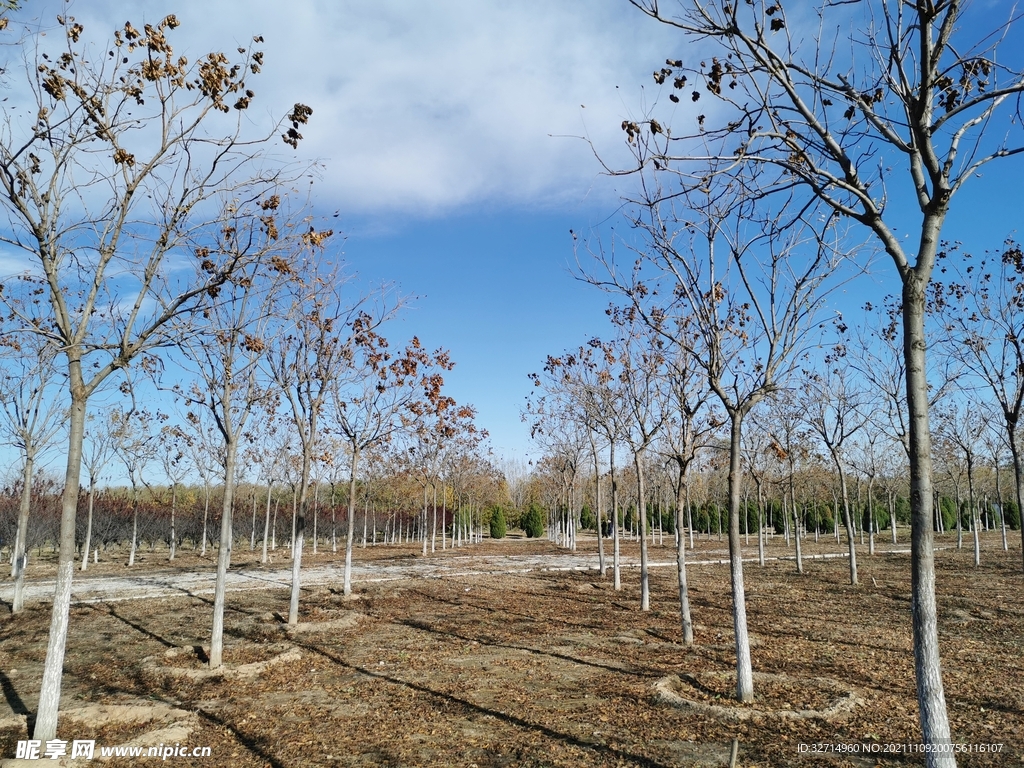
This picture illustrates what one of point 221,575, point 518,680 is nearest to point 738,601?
point 518,680

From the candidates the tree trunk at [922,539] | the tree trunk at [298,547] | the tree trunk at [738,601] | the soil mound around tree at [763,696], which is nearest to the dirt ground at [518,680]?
the soil mound around tree at [763,696]

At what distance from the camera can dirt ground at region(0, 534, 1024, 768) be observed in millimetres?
5754

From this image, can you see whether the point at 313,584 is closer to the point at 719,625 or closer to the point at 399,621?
the point at 399,621

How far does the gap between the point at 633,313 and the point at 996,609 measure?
33.0 ft

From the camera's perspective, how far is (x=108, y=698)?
7145mm

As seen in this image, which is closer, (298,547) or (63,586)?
(63,586)

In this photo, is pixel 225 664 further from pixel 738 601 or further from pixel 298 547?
pixel 738 601

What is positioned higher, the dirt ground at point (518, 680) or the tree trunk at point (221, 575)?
the tree trunk at point (221, 575)

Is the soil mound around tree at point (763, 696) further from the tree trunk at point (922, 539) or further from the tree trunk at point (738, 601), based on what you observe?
the tree trunk at point (922, 539)

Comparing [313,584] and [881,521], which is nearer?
[313,584]

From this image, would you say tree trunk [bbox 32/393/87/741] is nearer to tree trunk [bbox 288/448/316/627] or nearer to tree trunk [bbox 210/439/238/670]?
tree trunk [bbox 210/439/238/670]

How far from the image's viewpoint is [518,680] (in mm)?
8086

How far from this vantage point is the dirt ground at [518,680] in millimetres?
5754

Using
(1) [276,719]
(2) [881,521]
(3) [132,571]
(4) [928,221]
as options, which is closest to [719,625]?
(1) [276,719]
